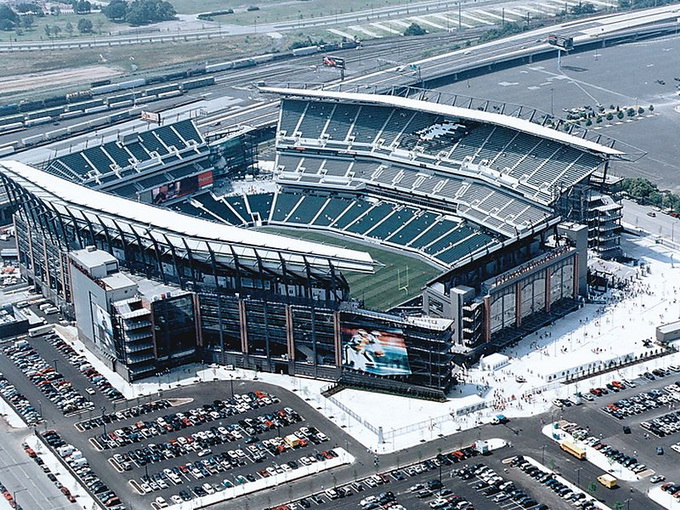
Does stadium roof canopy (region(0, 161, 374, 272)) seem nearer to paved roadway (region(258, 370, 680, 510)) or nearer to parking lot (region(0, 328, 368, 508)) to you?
parking lot (region(0, 328, 368, 508))

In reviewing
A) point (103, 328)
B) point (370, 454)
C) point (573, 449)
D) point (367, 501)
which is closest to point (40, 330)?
point (103, 328)

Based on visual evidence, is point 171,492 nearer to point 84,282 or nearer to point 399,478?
point 399,478

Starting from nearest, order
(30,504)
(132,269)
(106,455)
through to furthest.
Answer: (30,504)
(106,455)
(132,269)

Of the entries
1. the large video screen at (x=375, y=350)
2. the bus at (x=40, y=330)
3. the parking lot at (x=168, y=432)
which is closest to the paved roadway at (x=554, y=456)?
the parking lot at (x=168, y=432)

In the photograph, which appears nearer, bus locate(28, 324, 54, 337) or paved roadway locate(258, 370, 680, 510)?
paved roadway locate(258, 370, 680, 510)

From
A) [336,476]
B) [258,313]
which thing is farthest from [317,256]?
[336,476]

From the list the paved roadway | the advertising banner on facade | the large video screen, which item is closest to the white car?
the paved roadway
